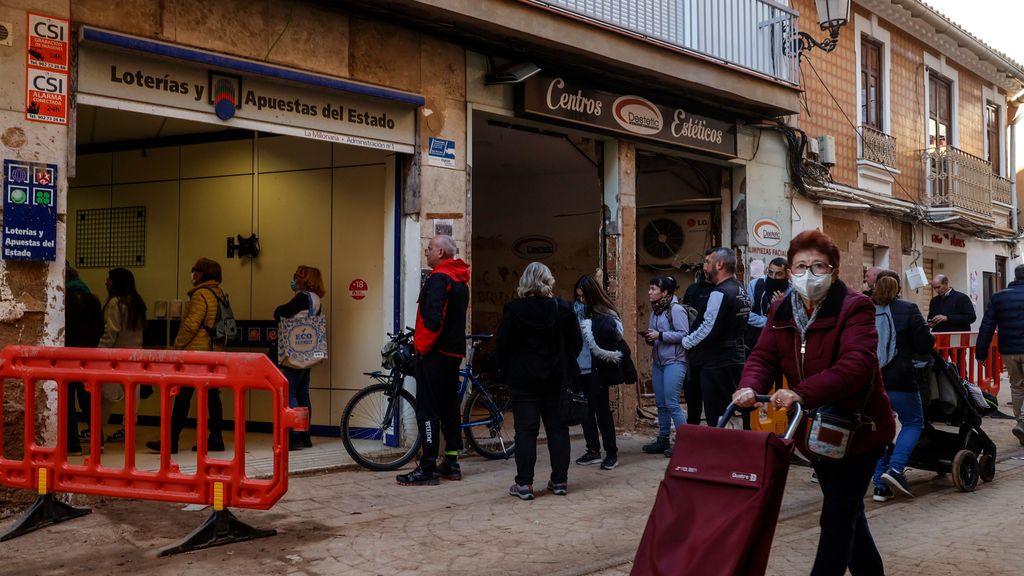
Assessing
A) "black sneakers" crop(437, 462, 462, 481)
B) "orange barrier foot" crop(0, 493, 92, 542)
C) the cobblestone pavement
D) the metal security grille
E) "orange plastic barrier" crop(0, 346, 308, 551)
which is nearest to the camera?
the cobblestone pavement

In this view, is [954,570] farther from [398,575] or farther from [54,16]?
[54,16]

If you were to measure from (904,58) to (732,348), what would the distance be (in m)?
11.8

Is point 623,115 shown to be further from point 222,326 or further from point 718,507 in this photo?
point 718,507

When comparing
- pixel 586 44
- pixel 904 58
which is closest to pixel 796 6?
pixel 904 58

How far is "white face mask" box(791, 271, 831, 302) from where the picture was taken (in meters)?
4.32

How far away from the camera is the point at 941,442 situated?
26.1ft

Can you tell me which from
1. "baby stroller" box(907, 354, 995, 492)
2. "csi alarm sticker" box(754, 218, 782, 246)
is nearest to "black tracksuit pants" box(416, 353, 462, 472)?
"baby stroller" box(907, 354, 995, 492)

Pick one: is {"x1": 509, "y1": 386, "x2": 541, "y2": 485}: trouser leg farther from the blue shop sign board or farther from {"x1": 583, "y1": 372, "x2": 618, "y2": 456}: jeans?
the blue shop sign board

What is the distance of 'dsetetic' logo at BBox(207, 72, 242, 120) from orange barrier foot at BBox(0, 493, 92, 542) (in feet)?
10.5

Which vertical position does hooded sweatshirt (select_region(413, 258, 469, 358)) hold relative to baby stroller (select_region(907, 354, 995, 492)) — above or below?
above

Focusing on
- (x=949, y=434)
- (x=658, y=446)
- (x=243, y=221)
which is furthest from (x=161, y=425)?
(x=949, y=434)

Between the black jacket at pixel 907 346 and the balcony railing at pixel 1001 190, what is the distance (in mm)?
15816

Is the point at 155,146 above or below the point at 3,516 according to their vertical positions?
above

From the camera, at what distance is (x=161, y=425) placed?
5930 millimetres
